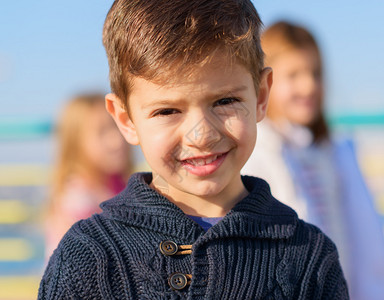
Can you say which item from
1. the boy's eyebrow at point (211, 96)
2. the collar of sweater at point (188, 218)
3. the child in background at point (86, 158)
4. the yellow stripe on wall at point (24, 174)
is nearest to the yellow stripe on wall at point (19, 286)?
the yellow stripe on wall at point (24, 174)

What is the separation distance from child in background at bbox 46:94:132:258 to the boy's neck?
7.11 ft

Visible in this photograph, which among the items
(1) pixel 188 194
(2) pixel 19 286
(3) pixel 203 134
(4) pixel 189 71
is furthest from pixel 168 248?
(2) pixel 19 286

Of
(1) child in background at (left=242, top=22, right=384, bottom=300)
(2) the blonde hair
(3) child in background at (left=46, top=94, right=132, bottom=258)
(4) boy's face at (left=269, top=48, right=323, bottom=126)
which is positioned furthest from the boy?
(2) the blonde hair

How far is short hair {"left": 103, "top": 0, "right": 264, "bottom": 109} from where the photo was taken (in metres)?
1.46

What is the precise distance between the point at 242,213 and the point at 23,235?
378cm

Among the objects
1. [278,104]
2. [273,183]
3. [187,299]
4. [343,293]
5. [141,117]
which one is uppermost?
[278,104]

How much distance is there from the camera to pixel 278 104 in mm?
2863

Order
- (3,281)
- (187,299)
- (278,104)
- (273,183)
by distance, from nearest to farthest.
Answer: (187,299)
(273,183)
(278,104)
(3,281)

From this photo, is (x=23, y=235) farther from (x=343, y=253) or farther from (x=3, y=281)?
(x=343, y=253)

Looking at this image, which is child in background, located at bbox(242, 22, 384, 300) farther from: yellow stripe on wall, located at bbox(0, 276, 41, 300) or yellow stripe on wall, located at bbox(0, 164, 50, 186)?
yellow stripe on wall, located at bbox(0, 276, 41, 300)

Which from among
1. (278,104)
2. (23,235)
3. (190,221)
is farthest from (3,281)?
(190,221)

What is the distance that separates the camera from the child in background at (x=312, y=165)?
263 cm

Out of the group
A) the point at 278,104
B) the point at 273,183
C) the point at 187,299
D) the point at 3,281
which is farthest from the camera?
the point at 3,281

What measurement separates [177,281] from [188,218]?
0.17 metres
